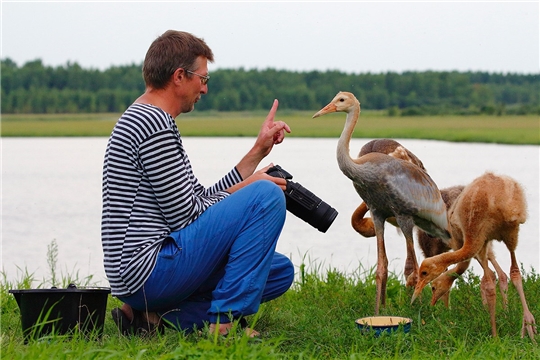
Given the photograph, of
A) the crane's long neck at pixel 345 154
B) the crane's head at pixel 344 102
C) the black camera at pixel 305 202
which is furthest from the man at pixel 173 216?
the crane's head at pixel 344 102

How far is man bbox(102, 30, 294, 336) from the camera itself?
14.8ft

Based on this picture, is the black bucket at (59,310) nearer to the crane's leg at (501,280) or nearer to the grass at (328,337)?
the grass at (328,337)

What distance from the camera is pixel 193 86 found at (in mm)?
4805

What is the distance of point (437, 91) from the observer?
44.2 meters

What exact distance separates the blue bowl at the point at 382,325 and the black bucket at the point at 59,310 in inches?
61.0

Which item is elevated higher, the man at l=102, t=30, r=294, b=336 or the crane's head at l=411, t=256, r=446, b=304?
the man at l=102, t=30, r=294, b=336

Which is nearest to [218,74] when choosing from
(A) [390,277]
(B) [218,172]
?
(B) [218,172]

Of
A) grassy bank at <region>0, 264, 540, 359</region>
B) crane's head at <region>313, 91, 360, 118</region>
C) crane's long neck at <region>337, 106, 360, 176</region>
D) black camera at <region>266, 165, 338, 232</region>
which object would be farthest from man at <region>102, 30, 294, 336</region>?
crane's head at <region>313, 91, 360, 118</region>

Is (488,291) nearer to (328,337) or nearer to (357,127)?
(328,337)

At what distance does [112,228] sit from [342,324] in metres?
1.59

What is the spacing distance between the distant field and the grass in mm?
22017

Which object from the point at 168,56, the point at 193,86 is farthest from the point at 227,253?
the point at 168,56

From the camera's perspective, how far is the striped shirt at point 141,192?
14.7ft

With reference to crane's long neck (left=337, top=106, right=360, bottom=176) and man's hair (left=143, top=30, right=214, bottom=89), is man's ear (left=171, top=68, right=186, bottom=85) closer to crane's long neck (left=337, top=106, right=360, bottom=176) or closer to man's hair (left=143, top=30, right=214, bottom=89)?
man's hair (left=143, top=30, right=214, bottom=89)
